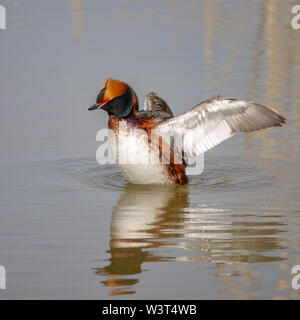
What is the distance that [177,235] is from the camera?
25.0 feet

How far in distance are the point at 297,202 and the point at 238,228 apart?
983mm

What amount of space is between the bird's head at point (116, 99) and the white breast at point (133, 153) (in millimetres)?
141

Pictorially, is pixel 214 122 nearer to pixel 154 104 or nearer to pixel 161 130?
pixel 161 130

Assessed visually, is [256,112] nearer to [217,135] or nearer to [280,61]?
[217,135]

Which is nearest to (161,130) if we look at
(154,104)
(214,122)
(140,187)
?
(214,122)

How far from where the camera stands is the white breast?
895 cm

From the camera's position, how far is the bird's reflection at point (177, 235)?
686 cm

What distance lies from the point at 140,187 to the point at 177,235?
5.88 ft

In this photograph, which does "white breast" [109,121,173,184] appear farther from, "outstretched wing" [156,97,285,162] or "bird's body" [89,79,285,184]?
"outstretched wing" [156,97,285,162]

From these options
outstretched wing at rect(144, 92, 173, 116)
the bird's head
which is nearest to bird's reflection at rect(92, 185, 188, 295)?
the bird's head

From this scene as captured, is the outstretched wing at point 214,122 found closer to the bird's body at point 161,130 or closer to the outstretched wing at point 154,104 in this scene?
the bird's body at point 161,130

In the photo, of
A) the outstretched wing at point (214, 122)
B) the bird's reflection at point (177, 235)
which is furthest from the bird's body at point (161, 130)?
the bird's reflection at point (177, 235)
